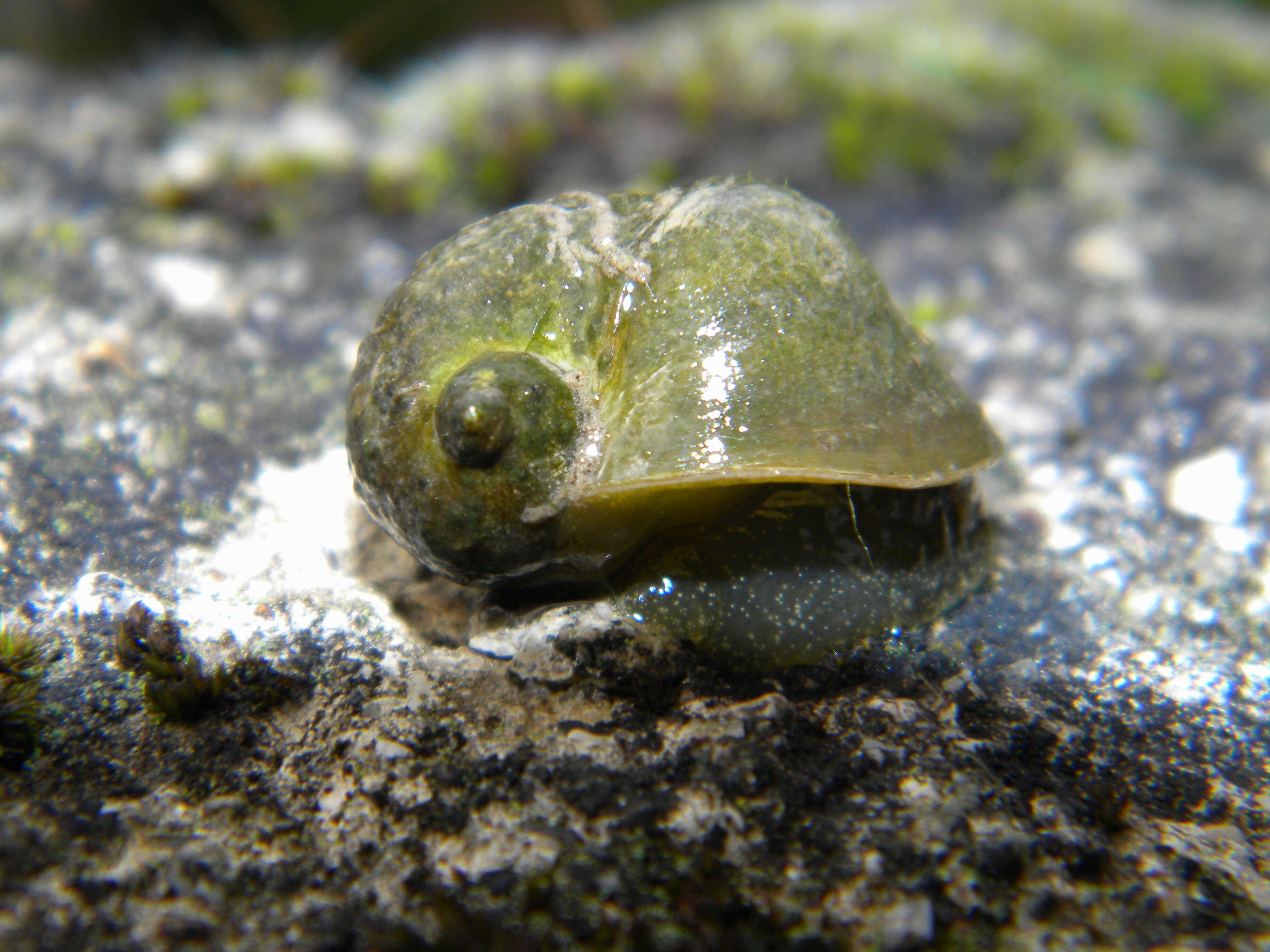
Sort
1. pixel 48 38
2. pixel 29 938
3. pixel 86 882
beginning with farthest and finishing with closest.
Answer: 1. pixel 48 38
2. pixel 86 882
3. pixel 29 938

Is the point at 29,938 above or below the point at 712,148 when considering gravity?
below

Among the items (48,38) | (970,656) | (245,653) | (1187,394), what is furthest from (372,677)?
(48,38)

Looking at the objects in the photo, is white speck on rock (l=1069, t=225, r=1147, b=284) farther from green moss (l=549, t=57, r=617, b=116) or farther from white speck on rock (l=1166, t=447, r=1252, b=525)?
green moss (l=549, t=57, r=617, b=116)

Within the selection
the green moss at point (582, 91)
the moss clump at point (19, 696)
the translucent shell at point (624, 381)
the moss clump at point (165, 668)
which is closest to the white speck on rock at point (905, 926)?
the translucent shell at point (624, 381)

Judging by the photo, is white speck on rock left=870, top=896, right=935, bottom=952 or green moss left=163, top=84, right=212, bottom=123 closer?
white speck on rock left=870, top=896, right=935, bottom=952

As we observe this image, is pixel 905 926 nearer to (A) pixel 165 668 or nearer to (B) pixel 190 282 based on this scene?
(A) pixel 165 668

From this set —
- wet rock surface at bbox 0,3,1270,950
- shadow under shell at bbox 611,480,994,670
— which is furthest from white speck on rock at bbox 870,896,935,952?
shadow under shell at bbox 611,480,994,670

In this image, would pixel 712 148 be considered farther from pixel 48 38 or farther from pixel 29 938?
pixel 48 38

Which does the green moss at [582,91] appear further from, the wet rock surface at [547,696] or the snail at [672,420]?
the snail at [672,420]
